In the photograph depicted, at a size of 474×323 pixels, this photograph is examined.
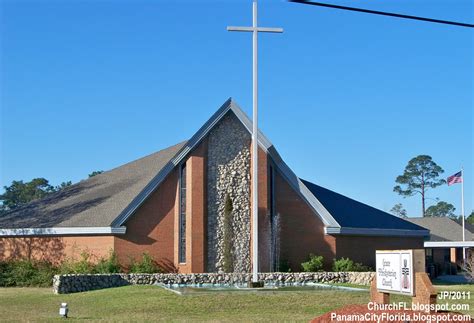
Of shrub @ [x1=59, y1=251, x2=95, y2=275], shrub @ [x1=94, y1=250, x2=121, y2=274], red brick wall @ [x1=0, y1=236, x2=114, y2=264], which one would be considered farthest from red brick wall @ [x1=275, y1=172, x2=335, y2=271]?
shrub @ [x1=59, y1=251, x2=95, y2=275]

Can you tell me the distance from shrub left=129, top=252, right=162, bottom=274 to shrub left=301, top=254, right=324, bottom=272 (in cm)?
717

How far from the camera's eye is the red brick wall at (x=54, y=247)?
114ft

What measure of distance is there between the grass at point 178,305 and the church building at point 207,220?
8476 millimetres

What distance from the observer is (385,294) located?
15.0 m

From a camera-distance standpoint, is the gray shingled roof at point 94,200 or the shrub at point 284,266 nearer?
the gray shingled roof at point 94,200

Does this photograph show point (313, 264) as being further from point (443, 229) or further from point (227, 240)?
point (443, 229)

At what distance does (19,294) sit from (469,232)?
151 feet

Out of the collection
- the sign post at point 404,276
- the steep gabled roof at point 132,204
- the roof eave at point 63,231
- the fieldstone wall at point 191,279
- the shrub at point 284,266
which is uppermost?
the steep gabled roof at point 132,204

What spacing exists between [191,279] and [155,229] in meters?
4.04

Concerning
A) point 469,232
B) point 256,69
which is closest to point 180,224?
point 256,69

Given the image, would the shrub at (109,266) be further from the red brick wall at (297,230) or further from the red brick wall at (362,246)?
the red brick wall at (362,246)

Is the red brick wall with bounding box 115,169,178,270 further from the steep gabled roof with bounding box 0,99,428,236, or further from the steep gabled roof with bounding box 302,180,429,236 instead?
the steep gabled roof with bounding box 302,180,429,236

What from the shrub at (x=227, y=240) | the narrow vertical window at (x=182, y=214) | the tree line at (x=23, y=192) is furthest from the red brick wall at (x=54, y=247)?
the tree line at (x=23, y=192)

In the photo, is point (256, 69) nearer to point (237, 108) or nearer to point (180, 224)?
A: point (237, 108)
